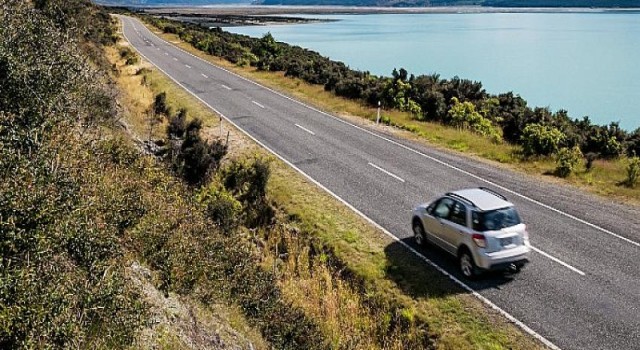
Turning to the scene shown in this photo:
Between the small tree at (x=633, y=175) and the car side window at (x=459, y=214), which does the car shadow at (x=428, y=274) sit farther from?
the small tree at (x=633, y=175)

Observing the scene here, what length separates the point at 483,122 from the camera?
2953cm

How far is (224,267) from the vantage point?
11.9 meters

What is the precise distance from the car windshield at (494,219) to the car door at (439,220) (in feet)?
3.43

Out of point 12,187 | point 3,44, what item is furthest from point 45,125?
point 12,187

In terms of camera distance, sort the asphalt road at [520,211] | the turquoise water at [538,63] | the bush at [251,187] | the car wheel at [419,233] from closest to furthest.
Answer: the asphalt road at [520,211], the car wheel at [419,233], the bush at [251,187], the turquoise water at [538,63]

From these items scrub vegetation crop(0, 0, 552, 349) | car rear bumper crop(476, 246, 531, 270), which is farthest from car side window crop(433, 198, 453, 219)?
car rear bumper crop(476, 246, 531, 270)

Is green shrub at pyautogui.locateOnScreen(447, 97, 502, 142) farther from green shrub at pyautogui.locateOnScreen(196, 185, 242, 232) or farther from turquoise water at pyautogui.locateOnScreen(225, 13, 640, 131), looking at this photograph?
turquoise water at pyautogui.locateOnScreen(225, 13, 640, 131)

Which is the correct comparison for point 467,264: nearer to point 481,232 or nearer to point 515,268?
point 481,232

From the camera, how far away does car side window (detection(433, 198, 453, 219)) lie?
42.2ft

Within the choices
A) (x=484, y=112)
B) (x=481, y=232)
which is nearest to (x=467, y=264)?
(x=481, y=232)

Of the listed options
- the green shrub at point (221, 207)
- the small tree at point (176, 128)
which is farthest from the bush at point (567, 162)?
the small tree at point (176, 128)

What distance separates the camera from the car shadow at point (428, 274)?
11.9 metres

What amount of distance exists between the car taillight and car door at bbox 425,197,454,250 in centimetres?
115

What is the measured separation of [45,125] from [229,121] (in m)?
19.2
